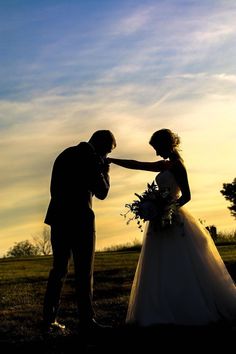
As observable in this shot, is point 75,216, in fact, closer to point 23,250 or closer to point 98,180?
point 98,180

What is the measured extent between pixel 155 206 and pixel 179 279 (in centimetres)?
114

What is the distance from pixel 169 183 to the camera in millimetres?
9938

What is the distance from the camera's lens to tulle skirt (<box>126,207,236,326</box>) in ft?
30.2

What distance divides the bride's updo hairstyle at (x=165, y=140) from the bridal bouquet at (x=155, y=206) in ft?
2.05

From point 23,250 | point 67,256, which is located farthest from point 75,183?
point 23,250

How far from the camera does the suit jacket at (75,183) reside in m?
8.78

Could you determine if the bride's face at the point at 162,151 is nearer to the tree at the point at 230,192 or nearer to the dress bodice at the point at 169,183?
the dress bodice at the point at 169,183

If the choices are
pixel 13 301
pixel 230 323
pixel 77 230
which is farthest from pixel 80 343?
pixel 13 301

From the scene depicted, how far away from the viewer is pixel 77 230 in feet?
29.0

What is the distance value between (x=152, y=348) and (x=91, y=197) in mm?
2413

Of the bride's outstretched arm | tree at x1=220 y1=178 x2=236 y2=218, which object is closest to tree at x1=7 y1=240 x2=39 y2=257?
tree at x1=220 y1=178 x2=236 y2=218

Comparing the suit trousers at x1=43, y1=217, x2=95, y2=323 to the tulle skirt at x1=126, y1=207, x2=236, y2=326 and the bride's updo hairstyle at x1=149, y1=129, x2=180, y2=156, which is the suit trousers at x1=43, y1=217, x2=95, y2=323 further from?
the bride's updo hairstyle at x1=149, y1=129, x2=180, y2=156

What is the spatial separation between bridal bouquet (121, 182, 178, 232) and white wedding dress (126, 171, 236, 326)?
0.48 feet

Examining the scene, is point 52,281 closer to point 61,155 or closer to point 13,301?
point 61,155
